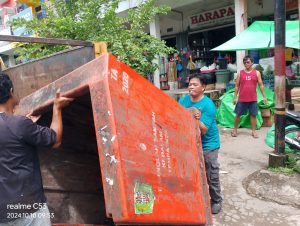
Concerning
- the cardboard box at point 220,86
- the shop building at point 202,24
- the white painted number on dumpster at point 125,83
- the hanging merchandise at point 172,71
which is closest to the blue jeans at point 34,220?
the white painted number on dumpster at point 125,83

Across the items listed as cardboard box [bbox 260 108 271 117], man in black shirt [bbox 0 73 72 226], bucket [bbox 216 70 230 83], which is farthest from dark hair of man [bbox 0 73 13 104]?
bucket [bbox 216 70 230 83]

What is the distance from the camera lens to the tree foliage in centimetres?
584

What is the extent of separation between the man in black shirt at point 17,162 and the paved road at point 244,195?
2.23m

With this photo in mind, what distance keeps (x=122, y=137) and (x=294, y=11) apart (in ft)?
30.3

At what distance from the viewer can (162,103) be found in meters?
2.37

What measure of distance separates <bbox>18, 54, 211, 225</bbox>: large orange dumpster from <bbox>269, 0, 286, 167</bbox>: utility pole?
85.7 inches

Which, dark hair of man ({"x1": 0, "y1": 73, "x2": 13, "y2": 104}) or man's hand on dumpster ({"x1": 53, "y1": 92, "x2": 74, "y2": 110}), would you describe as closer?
dark hair of man ({"x1": 0, "y1": 73, "x2": 13, "y2": 104})

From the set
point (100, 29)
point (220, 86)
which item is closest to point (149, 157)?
point (100, 29)

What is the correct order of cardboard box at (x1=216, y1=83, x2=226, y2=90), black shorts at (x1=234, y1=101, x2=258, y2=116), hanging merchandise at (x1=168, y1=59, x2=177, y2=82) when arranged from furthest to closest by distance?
hanging merchandise at (x1=168, y1=59, x2=177, y2=82) → cardboard box at (x1=216, y1=83, x2=226, y2=90) → black shorts at (x1=234, y1=101, x2=258, y2=116)

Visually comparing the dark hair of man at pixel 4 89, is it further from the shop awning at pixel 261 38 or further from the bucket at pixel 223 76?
the bucket at pixel 223 76

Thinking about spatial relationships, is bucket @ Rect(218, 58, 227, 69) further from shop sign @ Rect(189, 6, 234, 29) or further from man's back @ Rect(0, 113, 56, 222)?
man's back @ Rect(0, 113, 56, 222)

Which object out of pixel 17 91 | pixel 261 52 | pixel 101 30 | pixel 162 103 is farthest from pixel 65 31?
pixel 261 52

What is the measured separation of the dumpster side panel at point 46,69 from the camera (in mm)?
2883

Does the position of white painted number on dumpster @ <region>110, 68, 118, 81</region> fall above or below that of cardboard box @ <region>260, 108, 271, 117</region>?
above
